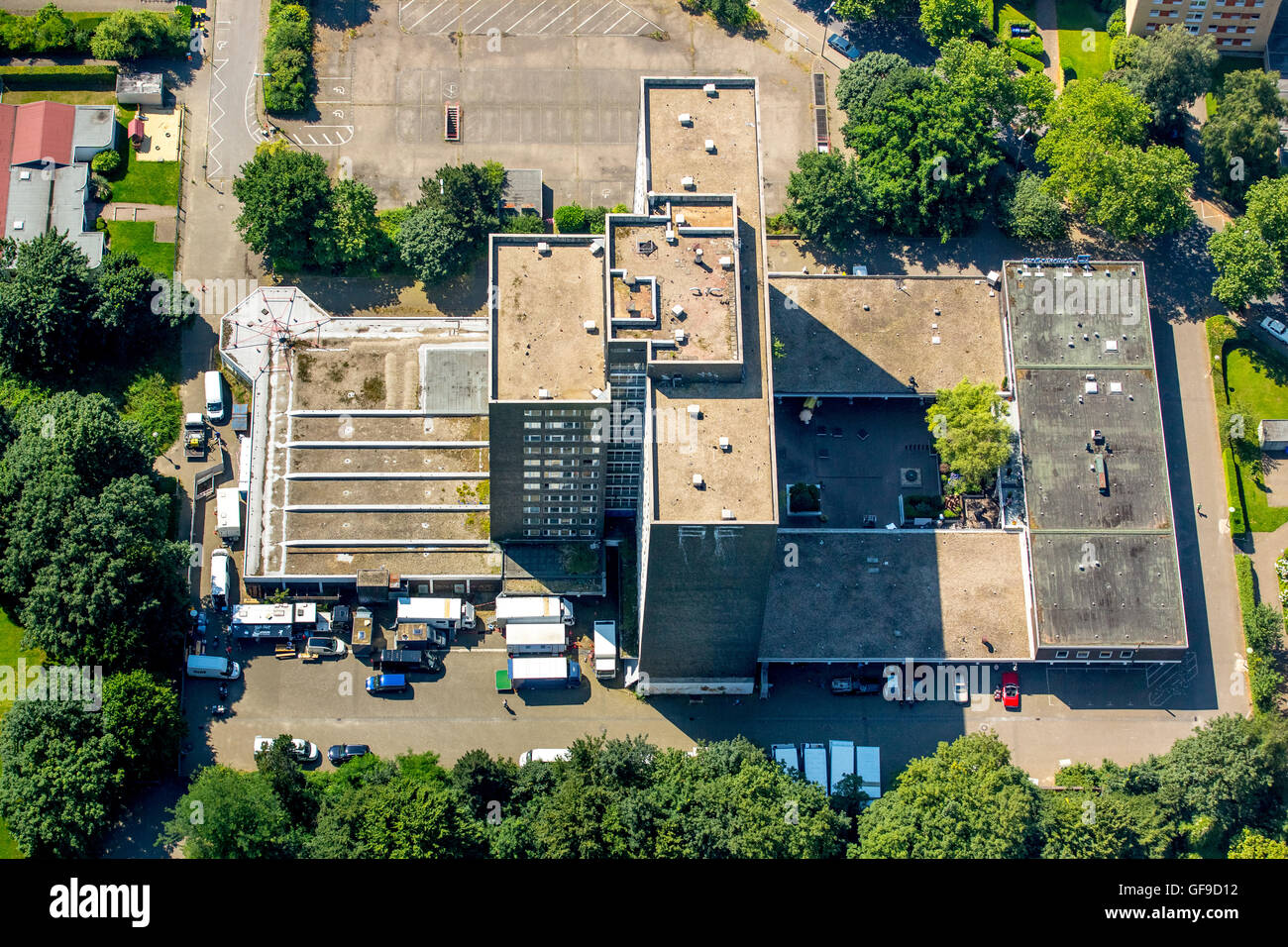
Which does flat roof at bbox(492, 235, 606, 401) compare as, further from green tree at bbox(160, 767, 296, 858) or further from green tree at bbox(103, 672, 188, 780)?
green tree at bbox(103, 672, 188, 780)

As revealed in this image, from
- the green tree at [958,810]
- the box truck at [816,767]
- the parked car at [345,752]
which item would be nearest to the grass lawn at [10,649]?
the parked car at [345,752]

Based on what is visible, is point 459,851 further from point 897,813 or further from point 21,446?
point 21,446

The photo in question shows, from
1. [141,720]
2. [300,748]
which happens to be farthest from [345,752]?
[141,720]

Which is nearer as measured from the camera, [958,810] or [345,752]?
[958,810]

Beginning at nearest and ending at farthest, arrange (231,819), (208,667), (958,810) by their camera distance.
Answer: (231,819) → (958,810) → (208,667)

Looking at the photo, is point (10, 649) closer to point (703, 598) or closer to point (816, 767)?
point (703, 598)

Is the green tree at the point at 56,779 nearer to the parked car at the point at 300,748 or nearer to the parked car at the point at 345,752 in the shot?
the parked car at the point at 300,748

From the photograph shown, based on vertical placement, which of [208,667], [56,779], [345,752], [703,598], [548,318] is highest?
[548,318]
